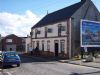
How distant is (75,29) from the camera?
37.9 m

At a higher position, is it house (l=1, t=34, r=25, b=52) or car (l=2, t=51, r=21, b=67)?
house (l=1, t=34, r=25, b=52)

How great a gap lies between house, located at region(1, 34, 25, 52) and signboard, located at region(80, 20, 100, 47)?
49334mm

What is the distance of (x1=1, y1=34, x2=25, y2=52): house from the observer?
8425 cm

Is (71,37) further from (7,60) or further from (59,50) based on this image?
(7,60)

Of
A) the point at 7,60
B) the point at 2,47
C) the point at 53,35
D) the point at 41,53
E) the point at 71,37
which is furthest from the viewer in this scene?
the point at 2,47

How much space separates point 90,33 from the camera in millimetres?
37500

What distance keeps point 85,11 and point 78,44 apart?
5515 millimetres

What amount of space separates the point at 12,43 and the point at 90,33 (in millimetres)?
51881

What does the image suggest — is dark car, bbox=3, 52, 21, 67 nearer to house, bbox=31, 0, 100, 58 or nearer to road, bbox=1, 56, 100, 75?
road, bbox=1, 56, 100, 75

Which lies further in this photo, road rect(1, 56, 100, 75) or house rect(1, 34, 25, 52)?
house rect(1, 34, 25, 52)

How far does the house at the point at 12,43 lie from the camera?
3317 inches

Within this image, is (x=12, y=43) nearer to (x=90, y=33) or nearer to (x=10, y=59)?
(x=90, y=33)

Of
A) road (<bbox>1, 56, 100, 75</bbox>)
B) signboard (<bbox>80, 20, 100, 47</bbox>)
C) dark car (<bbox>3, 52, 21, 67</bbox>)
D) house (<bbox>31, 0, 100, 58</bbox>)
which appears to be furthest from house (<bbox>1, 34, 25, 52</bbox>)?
road (<bbox>1, 56, 100, 75</bbox>)

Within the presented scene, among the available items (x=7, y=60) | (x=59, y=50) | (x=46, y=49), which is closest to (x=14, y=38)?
(x=46, y=49)
